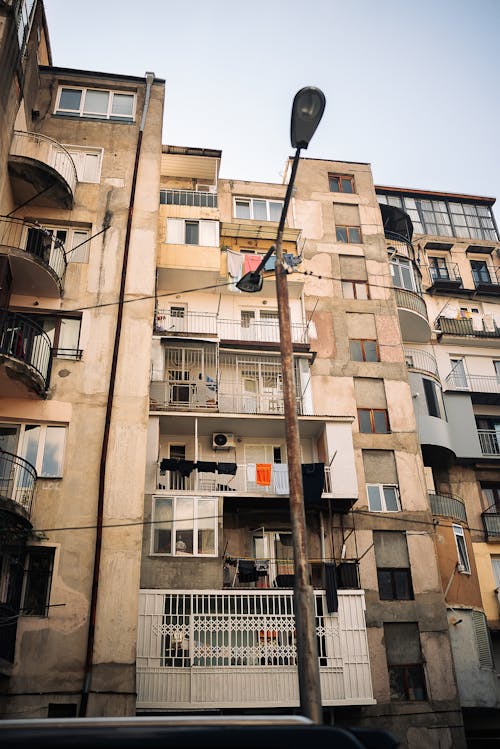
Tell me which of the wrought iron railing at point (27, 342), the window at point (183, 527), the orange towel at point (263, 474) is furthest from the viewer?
the orange towel at point (263, 474)

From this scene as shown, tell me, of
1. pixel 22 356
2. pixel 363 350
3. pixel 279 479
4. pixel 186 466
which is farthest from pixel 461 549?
pixel 22 356

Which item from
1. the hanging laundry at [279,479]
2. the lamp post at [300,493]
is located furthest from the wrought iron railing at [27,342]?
the lamp post at [300,493]

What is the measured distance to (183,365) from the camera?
1012 inches

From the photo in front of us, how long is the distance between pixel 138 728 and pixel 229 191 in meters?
29.8

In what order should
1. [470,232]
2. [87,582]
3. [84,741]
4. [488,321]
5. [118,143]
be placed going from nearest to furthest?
1. [84,741]
2. [87,582]
3. [118,143]
4. [488,321]
5. [470,232]

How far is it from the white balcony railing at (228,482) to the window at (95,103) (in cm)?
1450

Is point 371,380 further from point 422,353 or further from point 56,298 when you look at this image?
point 56,298

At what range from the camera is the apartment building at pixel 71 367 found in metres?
16.4

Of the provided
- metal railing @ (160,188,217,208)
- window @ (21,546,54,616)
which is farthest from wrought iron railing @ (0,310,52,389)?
metal railing @ (160,188,217,208)

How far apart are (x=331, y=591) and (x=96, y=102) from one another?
21.1 metres

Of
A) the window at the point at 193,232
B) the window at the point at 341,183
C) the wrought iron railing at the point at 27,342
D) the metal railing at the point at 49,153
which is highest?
the window at the point at 341,183

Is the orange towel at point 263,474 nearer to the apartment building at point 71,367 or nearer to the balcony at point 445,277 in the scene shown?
the apartment building at point 71,367

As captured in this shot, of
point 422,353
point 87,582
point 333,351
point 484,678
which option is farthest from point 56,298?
point 484,678

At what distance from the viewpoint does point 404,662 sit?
73.4 ft
